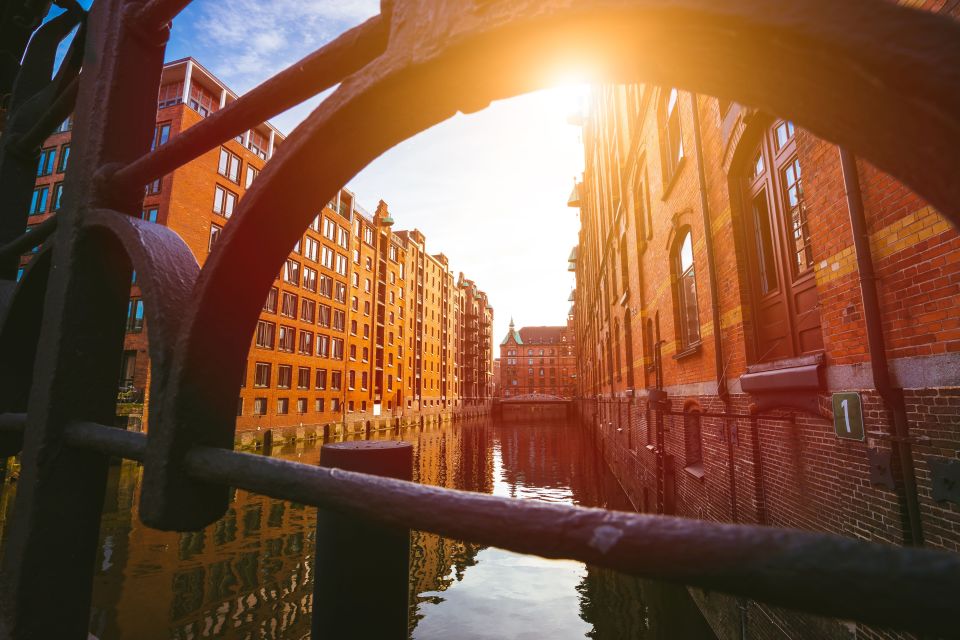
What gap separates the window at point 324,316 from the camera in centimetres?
3347

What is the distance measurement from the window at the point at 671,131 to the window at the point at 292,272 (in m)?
24.7

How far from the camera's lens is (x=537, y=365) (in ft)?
308

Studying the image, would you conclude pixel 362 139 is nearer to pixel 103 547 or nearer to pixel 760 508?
pixel 760 508

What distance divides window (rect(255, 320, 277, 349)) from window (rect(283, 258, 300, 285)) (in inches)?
118

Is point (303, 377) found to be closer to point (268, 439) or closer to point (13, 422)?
point (268, 439)

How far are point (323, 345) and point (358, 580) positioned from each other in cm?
3439

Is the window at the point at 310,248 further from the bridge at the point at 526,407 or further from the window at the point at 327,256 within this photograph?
the bridge at the point at 526,407

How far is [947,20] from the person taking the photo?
17.3 inches

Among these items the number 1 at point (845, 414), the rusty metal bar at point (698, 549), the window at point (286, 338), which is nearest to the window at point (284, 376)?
the window at point (286, 338)

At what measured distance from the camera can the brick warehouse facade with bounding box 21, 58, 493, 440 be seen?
2473 cm

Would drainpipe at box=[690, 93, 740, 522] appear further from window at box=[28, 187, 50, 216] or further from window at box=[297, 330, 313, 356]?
window at box=[28, 187, 50, 216]

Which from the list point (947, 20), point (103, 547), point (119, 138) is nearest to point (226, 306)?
point (119, 138)

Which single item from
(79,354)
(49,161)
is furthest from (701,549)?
(49,161)

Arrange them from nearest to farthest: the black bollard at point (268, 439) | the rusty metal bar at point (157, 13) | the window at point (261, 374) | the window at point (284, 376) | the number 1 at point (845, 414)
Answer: the rusty metal bar at point (157, 13), the number 1 at point (845, 414), the black bollard at point (268, 439), the window at point (261, 374), the window at point (284, 376)
